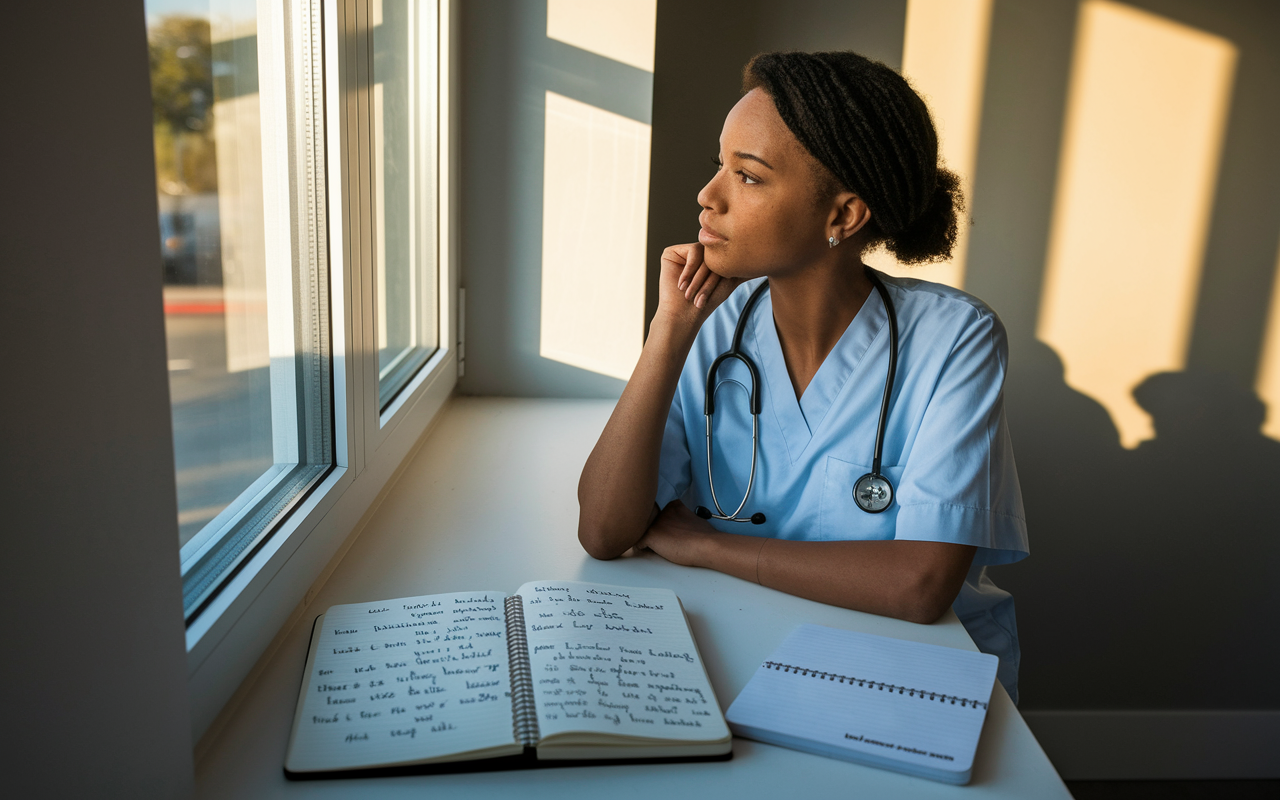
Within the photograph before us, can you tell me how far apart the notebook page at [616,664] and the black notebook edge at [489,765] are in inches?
0.7

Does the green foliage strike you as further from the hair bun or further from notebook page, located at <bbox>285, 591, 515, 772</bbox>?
the hair bun

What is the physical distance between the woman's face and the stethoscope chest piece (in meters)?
0.29

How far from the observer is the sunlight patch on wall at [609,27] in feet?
5.43

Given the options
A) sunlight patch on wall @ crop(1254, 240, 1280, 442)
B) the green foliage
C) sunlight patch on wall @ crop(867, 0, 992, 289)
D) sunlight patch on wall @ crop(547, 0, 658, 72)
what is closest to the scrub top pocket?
the green foliage

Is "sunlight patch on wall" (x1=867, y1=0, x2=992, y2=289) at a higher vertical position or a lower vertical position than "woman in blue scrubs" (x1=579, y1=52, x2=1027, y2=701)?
higher

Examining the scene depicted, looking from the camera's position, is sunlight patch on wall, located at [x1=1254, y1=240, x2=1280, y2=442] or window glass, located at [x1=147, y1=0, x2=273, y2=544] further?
Answer: sunlight patch on wall, located at [x1=1254, y1=240, x2=1280, y2=442]

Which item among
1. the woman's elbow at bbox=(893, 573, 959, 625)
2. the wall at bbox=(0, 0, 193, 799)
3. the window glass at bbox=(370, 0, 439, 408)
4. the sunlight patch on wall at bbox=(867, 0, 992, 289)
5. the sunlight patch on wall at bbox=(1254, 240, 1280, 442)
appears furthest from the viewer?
the sunlight patch on wall at bbox=(1254, 240, 1280, 442)

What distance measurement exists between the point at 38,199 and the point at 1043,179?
6.29 ft

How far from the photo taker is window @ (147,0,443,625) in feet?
2.16

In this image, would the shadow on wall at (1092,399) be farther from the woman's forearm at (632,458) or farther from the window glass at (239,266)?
the window glass at (239,266)

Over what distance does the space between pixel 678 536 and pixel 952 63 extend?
4.40ft

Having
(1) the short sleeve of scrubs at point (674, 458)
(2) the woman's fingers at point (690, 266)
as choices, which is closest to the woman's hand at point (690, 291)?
(2) the woman's fingers at point (690, 266)

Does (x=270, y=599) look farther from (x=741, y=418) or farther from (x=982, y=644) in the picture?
(x=982, y=644)

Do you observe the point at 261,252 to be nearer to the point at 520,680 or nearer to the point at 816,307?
the point at 520,680
